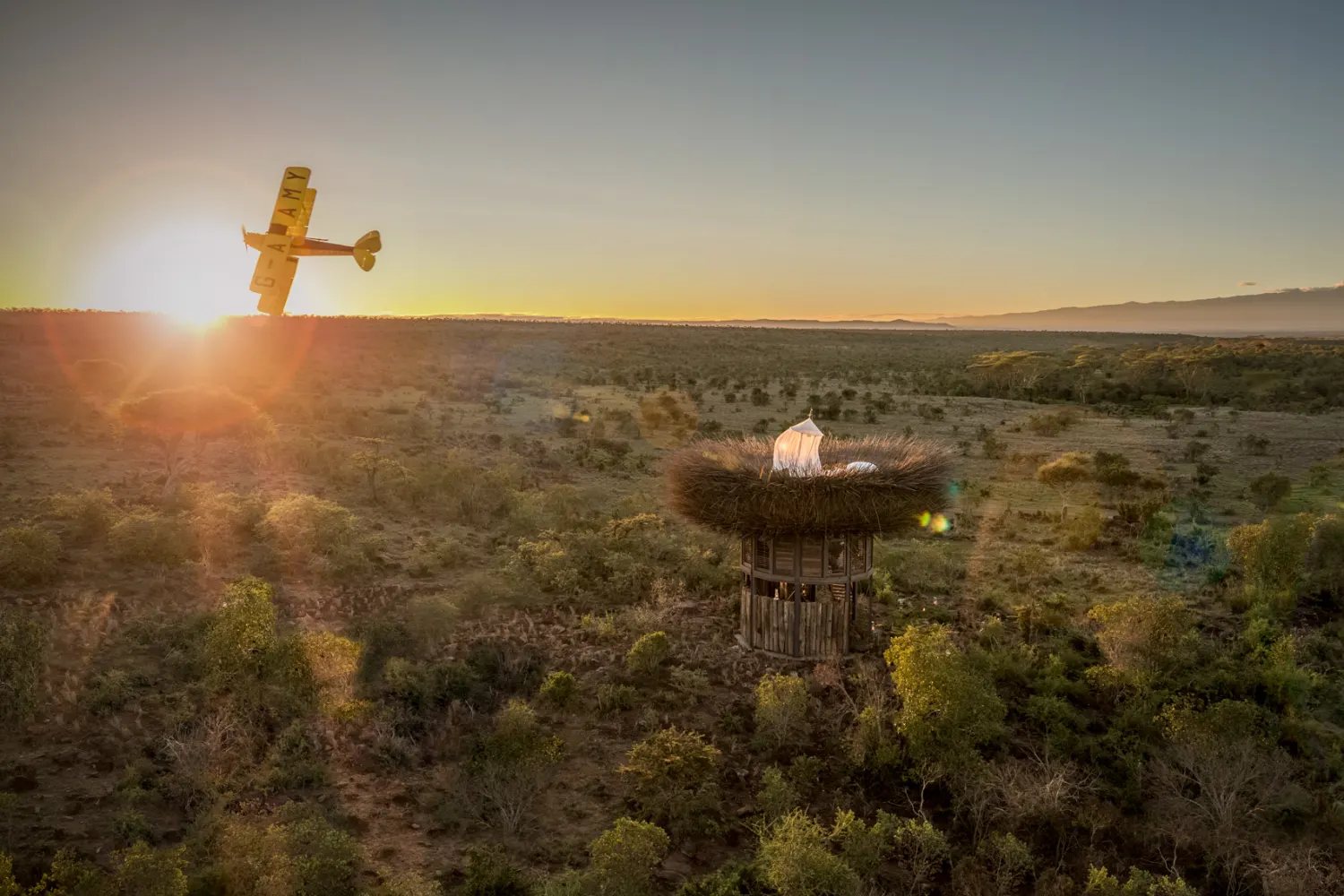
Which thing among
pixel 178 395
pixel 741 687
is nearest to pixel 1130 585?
pixel 741 687

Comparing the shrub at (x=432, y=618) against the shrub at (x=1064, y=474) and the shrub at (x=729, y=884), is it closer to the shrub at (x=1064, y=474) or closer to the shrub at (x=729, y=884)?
the shrub at (x=729, y=884)

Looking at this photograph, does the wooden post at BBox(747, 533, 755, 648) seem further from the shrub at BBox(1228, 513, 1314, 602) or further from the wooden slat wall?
the shrub at BBox(1228, 513, 1314, 602)

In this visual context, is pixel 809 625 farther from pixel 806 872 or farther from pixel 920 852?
pixel 806 872

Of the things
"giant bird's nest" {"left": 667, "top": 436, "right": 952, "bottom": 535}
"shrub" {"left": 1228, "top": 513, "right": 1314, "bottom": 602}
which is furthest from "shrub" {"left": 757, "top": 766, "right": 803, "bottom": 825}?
"shrub" {"left": 1228, "top": 513, "right": 1314, "bottom": 602}

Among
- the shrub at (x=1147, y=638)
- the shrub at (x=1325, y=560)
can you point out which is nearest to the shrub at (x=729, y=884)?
the shrub at (x=1147, y=638)

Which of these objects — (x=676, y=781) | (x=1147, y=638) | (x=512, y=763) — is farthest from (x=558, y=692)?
(x=1147, y=638)

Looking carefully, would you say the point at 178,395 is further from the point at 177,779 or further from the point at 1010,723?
the point at 1010,723

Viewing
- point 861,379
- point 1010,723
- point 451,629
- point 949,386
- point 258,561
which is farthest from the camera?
point 861,379

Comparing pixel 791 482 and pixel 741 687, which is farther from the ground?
pixel 791 482
